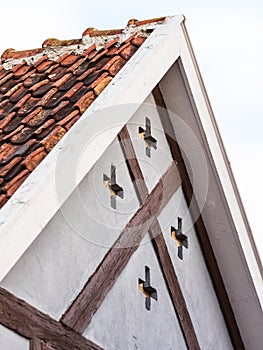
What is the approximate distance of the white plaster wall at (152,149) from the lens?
734 centimetres

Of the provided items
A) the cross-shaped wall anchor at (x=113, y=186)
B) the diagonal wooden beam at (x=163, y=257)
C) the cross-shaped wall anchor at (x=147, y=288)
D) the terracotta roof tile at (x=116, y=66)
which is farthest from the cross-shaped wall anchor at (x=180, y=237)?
the terracotta roof tile at (x=116, y=66)

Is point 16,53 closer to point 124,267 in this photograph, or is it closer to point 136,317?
point 124,267

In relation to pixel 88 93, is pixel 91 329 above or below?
below

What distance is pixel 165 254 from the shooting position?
7.53 m

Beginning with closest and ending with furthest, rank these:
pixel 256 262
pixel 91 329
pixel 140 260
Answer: pixel 91 329
pixel 140 260
pixel 256 262

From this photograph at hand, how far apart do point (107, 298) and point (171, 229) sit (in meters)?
1.01

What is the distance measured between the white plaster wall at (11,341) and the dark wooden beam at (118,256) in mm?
433

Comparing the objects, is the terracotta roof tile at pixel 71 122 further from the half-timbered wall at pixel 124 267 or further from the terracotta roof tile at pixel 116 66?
the terracotta roof tile at pixel 116 66

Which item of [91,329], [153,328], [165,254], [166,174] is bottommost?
[91,329]

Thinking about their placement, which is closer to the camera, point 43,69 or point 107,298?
point 107,298

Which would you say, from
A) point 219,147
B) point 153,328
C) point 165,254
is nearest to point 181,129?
point 219,147

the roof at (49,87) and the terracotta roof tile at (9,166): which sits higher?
the roof at (49,87)

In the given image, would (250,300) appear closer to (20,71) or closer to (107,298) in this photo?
(107,298)

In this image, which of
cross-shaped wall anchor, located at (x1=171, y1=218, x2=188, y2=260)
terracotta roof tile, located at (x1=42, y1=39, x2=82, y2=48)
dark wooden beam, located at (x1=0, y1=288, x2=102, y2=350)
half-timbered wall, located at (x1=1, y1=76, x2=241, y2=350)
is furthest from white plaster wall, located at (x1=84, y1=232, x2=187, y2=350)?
terracotta roof tile, located at (x1=42, y1=39, x2=82, y2=48)
